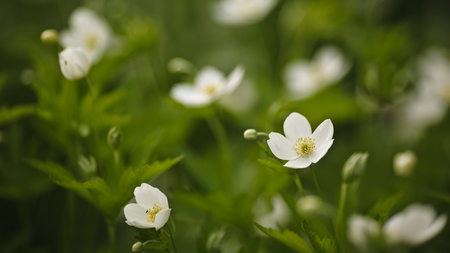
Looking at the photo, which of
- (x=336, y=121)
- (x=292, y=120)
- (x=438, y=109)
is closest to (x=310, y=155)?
(x=292, y=120)

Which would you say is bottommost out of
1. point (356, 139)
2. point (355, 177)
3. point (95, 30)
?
point (356, 139)

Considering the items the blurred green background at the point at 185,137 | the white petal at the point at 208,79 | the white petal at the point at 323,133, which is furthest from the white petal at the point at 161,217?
the white petal at the point at 208,79

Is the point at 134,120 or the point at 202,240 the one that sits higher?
the point at 134,120

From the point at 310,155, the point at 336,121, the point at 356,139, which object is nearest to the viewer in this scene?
the point at 310,155

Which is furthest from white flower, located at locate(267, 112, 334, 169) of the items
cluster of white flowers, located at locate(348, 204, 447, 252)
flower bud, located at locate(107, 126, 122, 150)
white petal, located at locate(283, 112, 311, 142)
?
flower bud, located at locate(107, 126, 122, 150)

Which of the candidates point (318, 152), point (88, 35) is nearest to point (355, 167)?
point (318, 152)

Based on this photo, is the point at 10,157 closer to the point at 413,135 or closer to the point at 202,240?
the point at 202,240

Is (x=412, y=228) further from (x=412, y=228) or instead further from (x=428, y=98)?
(x=428, y=98)
